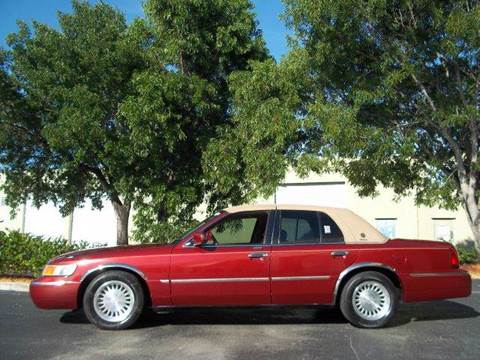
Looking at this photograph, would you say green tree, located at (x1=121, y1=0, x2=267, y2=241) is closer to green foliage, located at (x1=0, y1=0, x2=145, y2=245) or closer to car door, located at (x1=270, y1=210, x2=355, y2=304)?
green foliage, located at (x1=0, y1=0, x2=145, y2=245)

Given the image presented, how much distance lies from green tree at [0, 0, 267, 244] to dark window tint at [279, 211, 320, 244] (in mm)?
5446

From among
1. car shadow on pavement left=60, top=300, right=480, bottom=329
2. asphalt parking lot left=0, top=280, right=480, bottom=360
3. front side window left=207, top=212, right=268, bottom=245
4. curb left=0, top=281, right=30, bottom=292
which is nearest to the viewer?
asphalt parking lot left=0, top=280, right=480, bottom=360

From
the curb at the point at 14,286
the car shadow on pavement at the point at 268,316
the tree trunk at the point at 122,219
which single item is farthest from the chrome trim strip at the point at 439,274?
the tree trunk at the point at 122,219

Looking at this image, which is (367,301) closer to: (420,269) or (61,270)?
(420,269)

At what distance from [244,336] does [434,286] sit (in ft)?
8.03

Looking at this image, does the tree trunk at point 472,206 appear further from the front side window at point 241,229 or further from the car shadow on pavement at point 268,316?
the front side window at point 241,229

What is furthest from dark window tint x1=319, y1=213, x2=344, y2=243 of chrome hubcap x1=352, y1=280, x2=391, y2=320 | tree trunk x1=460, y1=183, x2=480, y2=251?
tree trunk x1=460, y1=183, x2=480, y2=251

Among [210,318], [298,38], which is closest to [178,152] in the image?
[298,38]

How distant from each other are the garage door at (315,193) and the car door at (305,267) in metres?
20.8

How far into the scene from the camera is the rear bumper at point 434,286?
21.8ft

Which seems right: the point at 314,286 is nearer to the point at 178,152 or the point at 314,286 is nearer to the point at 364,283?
the point at 364,283

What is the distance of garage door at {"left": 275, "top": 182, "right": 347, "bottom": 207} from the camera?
27.5 meters

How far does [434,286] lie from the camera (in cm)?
668

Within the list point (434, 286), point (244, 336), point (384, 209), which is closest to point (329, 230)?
point (434, 286)
